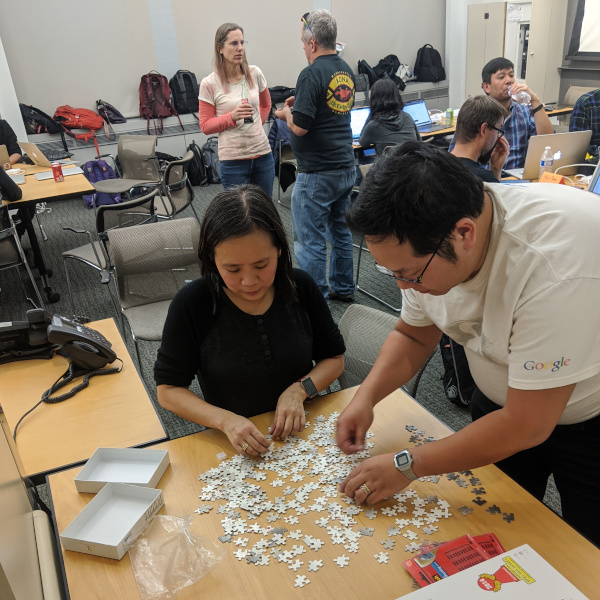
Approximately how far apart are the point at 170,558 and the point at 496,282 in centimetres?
94

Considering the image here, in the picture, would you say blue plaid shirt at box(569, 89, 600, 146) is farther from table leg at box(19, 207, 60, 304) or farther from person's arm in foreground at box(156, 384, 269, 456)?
table leg at box(19, 207, 60, 304)

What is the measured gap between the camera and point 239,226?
1625 mm

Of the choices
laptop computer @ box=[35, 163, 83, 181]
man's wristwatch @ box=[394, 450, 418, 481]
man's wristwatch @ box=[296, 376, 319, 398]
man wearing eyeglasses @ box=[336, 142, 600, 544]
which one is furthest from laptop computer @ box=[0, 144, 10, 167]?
man's wristwatch @ box=[394, 450, 418, 481]

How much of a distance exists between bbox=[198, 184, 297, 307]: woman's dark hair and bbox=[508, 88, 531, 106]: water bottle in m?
3.47

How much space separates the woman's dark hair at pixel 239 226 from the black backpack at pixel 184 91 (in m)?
7.06

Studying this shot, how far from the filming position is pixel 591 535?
4.99 feet

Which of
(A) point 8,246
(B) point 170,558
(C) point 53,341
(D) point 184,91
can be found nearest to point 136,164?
(A) point 8,246

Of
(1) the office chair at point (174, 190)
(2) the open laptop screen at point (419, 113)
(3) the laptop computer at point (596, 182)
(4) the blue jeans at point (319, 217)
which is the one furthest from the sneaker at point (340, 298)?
(2) the open laptop screen at point (419, 113)

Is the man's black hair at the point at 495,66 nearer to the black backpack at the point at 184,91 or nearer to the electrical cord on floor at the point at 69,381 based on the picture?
the electrical cord on floor at the point at 69,381

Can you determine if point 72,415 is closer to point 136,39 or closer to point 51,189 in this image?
point 51,189

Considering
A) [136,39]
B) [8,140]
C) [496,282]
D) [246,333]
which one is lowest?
[246,333]

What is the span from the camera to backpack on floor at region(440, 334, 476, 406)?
290 centimetres

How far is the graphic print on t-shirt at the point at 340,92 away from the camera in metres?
3.52

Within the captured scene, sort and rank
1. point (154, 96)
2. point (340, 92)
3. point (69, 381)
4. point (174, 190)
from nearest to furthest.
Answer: point (69, 381) → point (340, 92) → point (174, 190) → point (154, 96)
